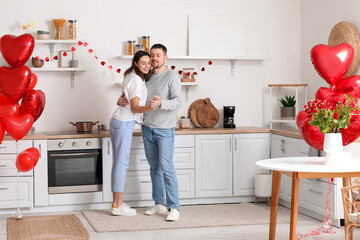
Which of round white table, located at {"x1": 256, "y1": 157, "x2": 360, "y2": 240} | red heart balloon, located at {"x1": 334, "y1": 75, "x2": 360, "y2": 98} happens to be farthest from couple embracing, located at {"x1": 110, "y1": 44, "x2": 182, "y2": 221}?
round white table, located at {"x1": 256, "y1": 157, "x2": 360, "y2": 240}

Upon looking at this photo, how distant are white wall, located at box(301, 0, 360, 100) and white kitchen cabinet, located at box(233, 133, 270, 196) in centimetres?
80

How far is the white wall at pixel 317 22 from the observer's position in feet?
18.9

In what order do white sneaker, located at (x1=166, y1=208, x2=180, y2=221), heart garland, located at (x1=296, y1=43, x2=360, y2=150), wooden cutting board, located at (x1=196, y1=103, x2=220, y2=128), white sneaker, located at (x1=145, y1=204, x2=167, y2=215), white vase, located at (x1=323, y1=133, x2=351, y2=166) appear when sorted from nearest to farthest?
white vase, located at (x1=323, y1=133, x2=351, y2=166) < heart garland, located at (x1=296, y1=43, x2=360, y2=150) < white sneaker, located at (x1=166, y1=208, x2=180, y2=221) < white sneaker, located at (x1=145, y1=204, x2=167, y2=215) < wooden cutting board, located at (x1=196, y1=103, x2=220, y2=128)

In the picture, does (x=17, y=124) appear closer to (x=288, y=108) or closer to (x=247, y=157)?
(x=247, y=157)

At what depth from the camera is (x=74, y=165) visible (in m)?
5.80

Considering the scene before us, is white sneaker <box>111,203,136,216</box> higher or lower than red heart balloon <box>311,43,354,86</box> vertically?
lower

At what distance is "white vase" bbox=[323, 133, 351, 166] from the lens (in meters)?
3.86

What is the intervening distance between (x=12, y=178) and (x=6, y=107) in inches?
42.1

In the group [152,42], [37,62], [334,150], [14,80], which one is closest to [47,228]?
[14,80]

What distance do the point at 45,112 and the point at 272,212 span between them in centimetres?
283

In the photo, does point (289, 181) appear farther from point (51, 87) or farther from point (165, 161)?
point (51, 87)

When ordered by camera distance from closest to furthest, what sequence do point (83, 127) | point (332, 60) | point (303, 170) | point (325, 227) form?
1. point (303, 170)
2. point (332, 60)
3. point (325, 227)
4. point (83, 127)

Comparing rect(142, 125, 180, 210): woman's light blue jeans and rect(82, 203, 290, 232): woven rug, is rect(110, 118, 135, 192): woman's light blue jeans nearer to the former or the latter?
rect(142, 125, 180, 210): woman's light blue jeans

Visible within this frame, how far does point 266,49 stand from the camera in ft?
22.2
